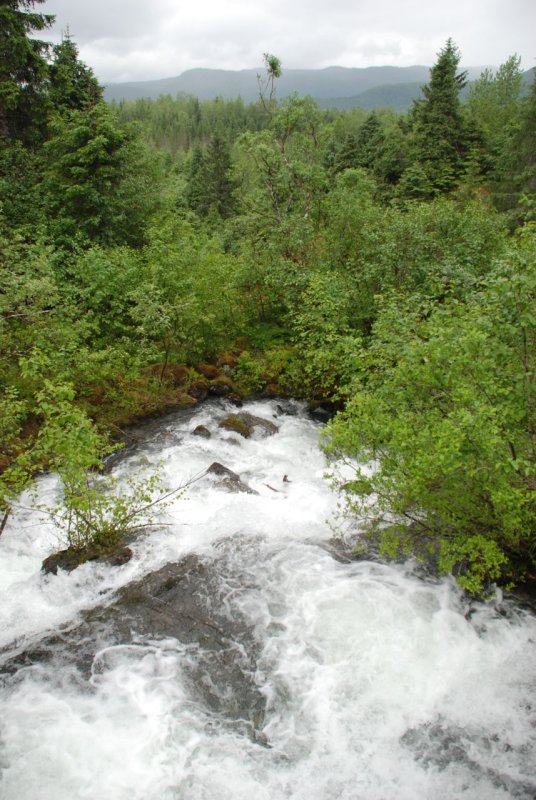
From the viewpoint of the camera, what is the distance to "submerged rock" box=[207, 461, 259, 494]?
10602 millimetres

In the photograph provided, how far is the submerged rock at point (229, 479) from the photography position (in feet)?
34.8

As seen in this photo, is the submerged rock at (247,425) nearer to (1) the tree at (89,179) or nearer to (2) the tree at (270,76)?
(1) the tree at (89,179)

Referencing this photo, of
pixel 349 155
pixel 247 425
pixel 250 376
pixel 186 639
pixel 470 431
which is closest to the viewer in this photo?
pixel 470 431

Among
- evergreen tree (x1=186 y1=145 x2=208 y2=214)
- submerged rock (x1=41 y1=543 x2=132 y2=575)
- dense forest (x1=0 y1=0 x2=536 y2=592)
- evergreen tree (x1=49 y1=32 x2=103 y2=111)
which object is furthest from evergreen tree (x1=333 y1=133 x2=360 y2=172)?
submerged rock (x1=41 y1=543 x2=132 y2=575)

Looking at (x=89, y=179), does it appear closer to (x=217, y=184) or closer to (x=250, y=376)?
(x=250, y=376)

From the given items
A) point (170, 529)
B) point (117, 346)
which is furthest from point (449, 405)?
point (117, 346)

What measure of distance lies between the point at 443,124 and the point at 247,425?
33.1 meters

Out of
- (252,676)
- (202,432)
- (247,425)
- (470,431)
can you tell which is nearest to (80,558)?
(252,676)

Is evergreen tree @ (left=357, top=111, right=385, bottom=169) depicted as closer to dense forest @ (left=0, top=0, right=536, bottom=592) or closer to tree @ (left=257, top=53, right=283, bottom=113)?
dense forest @ (left=0, top=0, right=536, bottom=592)

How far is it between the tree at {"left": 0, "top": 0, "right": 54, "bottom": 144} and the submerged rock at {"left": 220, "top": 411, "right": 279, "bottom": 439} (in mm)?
14321

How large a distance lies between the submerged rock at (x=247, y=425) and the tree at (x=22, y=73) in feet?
47.0

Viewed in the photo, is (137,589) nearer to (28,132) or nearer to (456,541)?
(456,541)

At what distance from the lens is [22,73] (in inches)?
723

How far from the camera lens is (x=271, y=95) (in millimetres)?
20188
